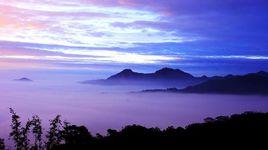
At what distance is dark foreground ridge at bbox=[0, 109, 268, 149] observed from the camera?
35.1 meters

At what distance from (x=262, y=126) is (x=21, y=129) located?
20.7m

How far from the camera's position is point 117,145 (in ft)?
123

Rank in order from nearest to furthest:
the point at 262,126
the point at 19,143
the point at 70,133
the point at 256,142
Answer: the point at 256,142 < the point at 19,143 < the point at 262,126 < the point at 70,133

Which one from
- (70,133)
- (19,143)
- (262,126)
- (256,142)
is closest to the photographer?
(256,142)

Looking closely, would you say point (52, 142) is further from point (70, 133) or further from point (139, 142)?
point (139, 142)

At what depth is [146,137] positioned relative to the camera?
4003cm

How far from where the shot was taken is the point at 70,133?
42.1 metres

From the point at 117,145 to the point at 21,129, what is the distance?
316 inches

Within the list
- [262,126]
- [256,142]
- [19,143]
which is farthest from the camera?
[262,126]

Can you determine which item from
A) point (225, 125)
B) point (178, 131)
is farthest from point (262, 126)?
point (178, 131)

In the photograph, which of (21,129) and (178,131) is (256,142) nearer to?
(178,131)

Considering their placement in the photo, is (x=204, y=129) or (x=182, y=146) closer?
(x=182, y=146)

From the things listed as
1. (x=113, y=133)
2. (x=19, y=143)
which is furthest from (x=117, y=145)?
(x=19, y=143)

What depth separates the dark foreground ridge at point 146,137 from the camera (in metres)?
35.1
